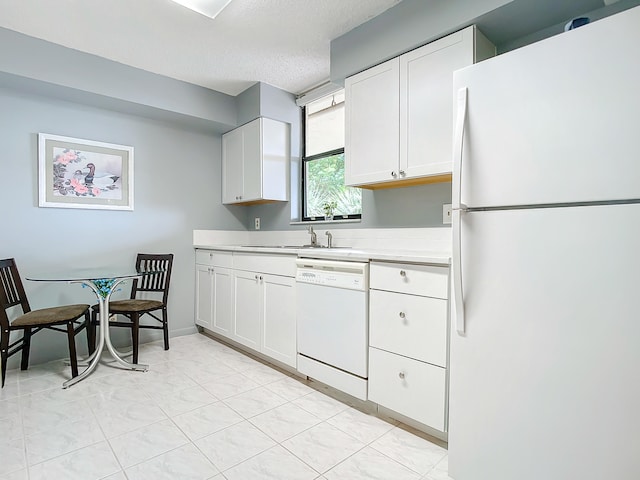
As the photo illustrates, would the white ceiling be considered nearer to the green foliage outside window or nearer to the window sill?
the green foliage outside window

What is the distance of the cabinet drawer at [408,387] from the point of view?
165 cm

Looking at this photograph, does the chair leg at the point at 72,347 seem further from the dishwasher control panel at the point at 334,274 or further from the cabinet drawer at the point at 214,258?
the dishwasher control panel at the point at 334,274

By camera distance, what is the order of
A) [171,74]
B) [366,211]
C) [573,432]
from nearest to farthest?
[573,432], [366,211], [171,74]

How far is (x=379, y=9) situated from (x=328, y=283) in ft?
5.89

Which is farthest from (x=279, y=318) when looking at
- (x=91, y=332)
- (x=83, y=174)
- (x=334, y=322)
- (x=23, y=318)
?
(x=83, y=174)

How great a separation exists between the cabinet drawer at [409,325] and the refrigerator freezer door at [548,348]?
0.26 metres

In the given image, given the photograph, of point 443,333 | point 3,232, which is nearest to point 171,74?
point 3,232

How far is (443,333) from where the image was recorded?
5.34 feet

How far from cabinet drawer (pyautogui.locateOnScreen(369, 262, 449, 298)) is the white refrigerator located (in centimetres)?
29

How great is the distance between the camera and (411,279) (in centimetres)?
176

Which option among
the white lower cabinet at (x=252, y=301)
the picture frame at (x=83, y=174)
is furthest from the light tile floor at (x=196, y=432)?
the picture frame at (x=83, y=174)

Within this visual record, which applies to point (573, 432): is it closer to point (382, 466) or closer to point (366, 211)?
point (382, 466)

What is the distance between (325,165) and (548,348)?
2599 mm

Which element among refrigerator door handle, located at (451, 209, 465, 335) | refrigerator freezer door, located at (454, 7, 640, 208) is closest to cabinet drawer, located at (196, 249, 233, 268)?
refrigerator door handle, located at (451, 209, 465, 335)
